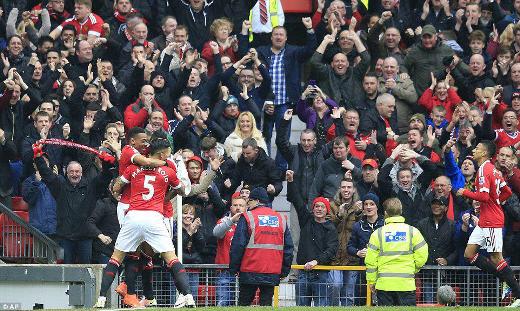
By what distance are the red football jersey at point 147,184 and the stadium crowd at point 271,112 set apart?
1.75ft

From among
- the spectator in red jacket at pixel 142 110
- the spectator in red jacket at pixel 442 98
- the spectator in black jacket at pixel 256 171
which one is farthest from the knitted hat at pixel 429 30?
the spectator in red jacket at pixel 142 110

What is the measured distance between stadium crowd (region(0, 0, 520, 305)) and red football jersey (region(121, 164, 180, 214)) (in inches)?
21.0

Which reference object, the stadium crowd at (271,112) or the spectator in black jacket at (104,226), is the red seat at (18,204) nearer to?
the stadium crowd at (271,112)

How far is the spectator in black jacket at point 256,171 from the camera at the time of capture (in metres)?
21.9

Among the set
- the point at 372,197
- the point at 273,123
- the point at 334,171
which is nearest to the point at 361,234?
the point at 372,197

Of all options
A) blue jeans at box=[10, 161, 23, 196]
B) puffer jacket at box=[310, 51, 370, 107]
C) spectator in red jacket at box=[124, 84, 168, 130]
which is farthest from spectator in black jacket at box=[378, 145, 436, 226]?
blue jeans at box=[10, 161, 23, 196]

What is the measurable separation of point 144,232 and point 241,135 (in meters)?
5.07

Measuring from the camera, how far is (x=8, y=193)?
22.5m

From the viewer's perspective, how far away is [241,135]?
2273 centimetres

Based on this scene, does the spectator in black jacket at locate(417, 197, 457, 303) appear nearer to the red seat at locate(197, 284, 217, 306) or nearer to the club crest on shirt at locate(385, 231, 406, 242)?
the club crest on shirt at locate(385, 231, 406, 242)

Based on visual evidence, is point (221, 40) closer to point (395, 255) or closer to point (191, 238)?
point (191, 238)

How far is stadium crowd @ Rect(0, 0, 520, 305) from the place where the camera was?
68.9 feet

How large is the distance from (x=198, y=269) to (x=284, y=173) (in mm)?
2866

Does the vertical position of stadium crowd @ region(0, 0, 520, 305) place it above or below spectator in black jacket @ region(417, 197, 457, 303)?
above
